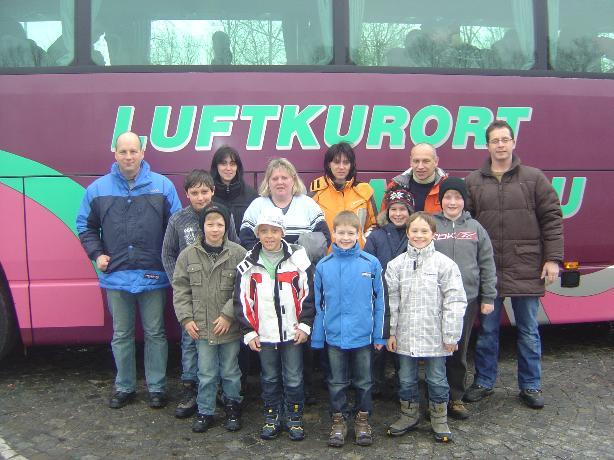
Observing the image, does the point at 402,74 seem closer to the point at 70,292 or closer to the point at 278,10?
the point at 278,10

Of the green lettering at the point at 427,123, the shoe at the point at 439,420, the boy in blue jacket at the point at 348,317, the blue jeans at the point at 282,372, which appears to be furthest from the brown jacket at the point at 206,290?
the green lettering at the point at 427,123

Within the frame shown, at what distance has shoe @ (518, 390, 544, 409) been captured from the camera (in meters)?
4.48

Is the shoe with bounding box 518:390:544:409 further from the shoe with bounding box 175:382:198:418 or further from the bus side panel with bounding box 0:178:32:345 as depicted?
the bus side panel with bounding box 0:178:32:345

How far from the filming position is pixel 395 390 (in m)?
4.70

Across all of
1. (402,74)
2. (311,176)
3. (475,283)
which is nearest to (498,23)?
(402,74)

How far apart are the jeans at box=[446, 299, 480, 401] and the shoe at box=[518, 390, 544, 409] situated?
1.75 ft

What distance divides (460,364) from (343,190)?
1.42 metres

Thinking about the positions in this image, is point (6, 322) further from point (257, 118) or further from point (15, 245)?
point (257, 118)

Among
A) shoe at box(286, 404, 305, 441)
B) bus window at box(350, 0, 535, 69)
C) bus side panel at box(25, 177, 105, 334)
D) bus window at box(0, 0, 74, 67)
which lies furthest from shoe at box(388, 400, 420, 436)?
bus window at box(0, 0, 74, 67)

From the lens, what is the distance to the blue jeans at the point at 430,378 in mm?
4004

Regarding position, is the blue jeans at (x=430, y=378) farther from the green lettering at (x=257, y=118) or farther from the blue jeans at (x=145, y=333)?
the green lettering at (x=257, y=118)

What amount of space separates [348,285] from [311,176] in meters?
1.41

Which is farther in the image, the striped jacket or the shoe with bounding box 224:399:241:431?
the shoe with bounding box 224:399:241:431

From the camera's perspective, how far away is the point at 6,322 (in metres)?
5.00
